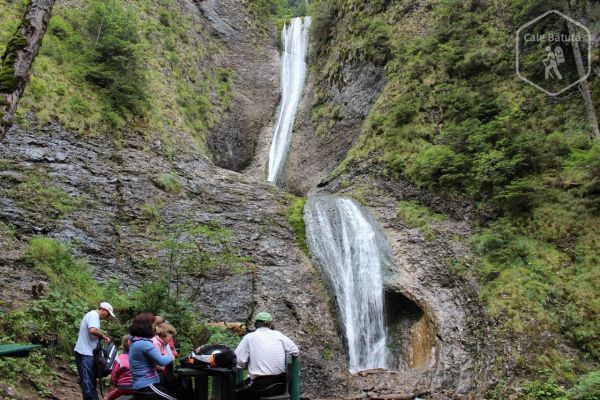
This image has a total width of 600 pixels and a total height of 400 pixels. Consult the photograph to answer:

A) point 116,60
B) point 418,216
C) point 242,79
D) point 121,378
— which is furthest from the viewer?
point 242,79

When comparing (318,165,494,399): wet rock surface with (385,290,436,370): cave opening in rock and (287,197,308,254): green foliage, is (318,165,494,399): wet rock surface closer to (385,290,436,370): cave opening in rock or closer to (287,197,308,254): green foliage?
(385,290,436,370): cave opening in rock

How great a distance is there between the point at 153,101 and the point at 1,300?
486 inches

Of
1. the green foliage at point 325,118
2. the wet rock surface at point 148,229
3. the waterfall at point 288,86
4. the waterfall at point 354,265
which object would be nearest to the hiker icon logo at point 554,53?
the waterfall at point 354,265

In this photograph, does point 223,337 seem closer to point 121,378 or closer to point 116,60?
point 121,378

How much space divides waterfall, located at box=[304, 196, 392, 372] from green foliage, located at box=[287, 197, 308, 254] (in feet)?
0.65

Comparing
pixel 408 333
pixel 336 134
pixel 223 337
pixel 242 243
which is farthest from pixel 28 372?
pixel 336 134

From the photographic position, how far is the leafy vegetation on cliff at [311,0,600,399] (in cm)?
1106

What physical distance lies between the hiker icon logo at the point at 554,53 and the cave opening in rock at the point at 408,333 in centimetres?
911

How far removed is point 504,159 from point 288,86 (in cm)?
1959

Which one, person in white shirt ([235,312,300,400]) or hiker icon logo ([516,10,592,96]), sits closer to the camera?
person in white shirt ([235,312,300,400])

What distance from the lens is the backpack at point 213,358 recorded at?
16.7 feet

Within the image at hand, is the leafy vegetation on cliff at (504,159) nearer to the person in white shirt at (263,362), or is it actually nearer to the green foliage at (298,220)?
the green foliage at (298,220)

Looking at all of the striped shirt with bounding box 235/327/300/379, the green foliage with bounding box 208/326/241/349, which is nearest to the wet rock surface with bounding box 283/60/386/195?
the green foliage with bounding box 208/326/241/349

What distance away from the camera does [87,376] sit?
658cm
